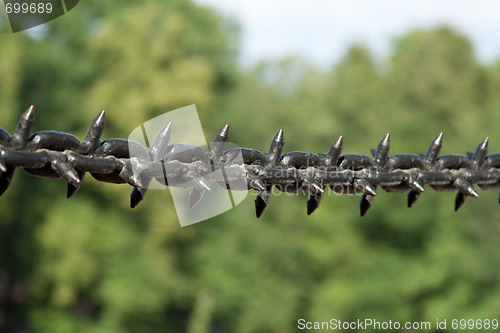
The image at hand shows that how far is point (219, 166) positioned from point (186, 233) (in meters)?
27.0

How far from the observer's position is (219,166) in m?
2.09

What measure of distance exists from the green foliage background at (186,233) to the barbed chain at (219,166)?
23.2 meters

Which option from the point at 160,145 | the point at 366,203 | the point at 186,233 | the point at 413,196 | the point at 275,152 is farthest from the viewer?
the point at 186,233

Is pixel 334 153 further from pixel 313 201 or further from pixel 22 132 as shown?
pixel 22 132

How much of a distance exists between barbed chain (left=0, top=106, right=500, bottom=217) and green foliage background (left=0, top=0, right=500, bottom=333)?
2321cm

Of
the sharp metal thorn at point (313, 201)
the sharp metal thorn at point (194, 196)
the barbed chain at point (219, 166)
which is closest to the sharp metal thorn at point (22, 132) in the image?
the barbed chain at point (219, 166)

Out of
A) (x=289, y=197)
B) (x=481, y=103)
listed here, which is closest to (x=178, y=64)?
(x=289, y=197)

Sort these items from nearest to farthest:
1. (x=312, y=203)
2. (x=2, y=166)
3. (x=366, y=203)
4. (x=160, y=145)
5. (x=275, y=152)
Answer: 1. (x=2, y=166)
2. (x=160, y=145)
3. (x=275, y=152)
4. (x=312, y=203)
5. (x=366, y=203)

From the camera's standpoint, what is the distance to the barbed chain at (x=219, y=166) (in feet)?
6.00

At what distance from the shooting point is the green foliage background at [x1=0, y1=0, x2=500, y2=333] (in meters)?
26.2

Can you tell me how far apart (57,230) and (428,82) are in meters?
20.4

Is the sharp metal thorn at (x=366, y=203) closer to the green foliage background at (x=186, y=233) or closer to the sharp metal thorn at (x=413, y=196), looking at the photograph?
the sharp metal thorn at (x=413, y=196)

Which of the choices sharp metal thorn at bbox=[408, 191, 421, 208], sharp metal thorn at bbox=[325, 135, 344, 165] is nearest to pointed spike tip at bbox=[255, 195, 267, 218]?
sharp metal thorn at bbox=[325, 135, 344, 165]

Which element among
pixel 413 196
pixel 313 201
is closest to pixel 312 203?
pixel 313 201
